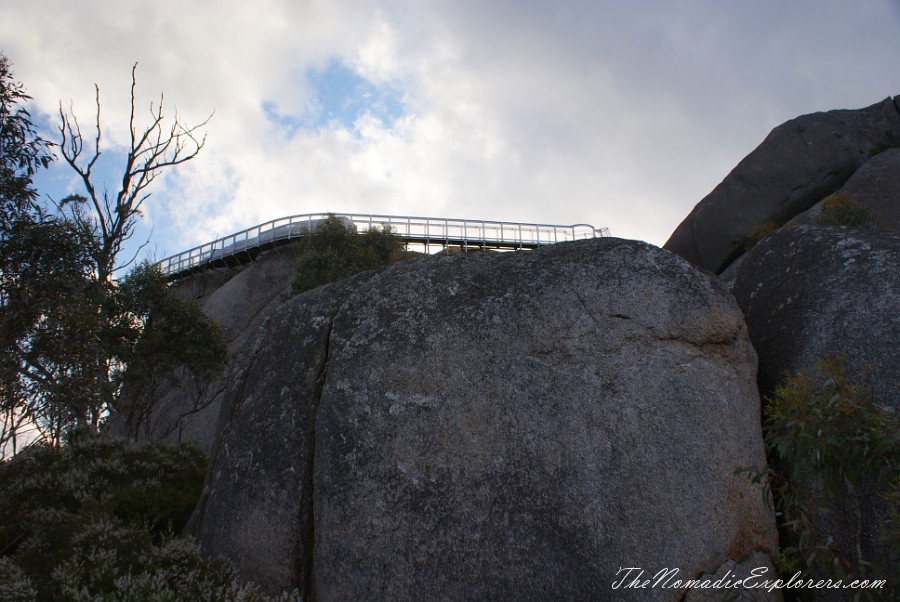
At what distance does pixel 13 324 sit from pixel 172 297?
35.6 feet

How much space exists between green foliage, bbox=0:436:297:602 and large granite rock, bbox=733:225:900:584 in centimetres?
587

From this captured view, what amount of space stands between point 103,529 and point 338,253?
738 inches

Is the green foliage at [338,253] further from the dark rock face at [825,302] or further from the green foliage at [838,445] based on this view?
the green foliage at [838,445]

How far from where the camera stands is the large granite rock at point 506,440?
20.5 ft

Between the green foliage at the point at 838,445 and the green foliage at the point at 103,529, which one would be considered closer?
the green foliage at the point at 838,445

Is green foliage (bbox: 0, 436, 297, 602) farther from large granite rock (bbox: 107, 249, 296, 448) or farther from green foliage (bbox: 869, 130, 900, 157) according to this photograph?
green foliage (bbox: 869, 130, 900, 157)

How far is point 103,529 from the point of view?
23.8 ft

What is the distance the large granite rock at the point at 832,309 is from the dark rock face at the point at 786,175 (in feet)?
64.0

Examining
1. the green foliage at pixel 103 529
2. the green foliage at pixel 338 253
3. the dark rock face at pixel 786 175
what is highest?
the dark rock face at pixel 786 175

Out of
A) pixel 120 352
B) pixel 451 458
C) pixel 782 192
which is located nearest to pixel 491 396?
pixel 451 458

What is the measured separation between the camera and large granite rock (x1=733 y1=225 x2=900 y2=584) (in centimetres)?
647

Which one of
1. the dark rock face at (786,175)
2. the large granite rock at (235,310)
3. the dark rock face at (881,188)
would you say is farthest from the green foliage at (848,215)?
the large granite rock at (235,310)

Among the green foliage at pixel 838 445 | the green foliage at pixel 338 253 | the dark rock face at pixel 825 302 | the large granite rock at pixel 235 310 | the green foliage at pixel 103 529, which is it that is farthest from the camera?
the large granite rock at pixel 235 310

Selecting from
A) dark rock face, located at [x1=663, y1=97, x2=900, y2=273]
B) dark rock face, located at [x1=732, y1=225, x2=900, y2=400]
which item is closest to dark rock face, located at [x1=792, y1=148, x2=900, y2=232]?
dark rock face, located at [x1=663, y1=97, x2=900, y2=273]
